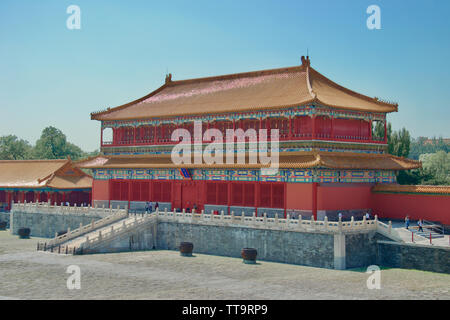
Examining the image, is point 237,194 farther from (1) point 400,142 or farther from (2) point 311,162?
(1) point 400,142

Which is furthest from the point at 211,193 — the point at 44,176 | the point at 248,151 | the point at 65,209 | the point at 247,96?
the point at 44,176

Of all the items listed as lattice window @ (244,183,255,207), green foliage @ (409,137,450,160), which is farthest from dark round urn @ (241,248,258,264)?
green foliage @ (409,137,450,160)

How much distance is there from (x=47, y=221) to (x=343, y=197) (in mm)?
25589

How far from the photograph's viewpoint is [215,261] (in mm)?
35531

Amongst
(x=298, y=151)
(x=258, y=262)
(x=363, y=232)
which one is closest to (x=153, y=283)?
(x=258, y=262)

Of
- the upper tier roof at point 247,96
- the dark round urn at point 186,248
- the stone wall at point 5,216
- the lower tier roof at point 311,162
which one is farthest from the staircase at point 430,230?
the stone wall at point 5,216

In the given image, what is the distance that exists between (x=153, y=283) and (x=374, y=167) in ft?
64.9

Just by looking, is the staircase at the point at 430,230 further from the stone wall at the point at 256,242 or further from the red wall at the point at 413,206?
the stone wall at the point at 256,242

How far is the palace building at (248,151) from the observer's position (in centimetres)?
3938

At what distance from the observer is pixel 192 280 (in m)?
29.5

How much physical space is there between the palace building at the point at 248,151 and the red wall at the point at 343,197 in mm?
70

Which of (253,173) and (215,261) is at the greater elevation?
(253,173)

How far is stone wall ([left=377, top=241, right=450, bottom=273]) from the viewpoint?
3167 cm

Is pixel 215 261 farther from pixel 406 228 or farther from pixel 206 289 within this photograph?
pixel 406 228
